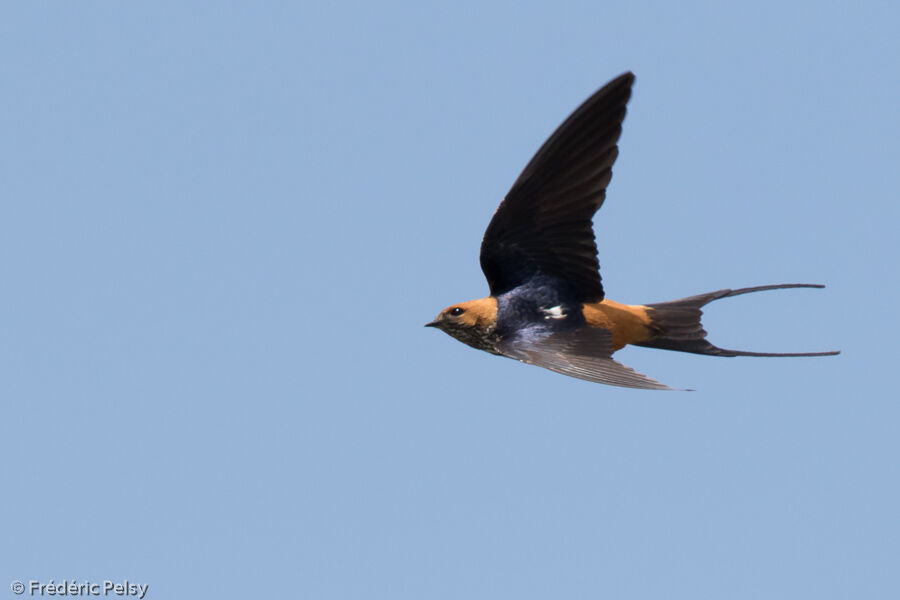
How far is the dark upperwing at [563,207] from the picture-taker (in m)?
5.52

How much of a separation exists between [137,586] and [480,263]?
263 cm

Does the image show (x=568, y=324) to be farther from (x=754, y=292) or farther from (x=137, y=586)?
(x=137, y=586)

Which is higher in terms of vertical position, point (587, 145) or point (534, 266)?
point (587, 145)

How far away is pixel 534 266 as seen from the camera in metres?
5.85

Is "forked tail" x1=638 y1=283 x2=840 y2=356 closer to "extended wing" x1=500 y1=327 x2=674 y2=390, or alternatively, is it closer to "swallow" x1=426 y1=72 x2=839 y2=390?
"swallow" x1=426 y1=72 x2=839 y2=390

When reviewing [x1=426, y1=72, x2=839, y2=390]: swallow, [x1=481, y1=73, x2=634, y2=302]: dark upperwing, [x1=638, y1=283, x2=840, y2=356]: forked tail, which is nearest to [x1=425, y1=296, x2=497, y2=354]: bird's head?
[x1=426, y1=72, x2=839, y2=390]: swallow

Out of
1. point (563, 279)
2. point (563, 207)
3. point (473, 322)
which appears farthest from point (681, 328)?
point (473, 322)

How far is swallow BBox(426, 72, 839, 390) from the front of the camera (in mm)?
5559

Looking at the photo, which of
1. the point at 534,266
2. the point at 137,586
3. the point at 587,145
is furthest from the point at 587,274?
the point at 137,586

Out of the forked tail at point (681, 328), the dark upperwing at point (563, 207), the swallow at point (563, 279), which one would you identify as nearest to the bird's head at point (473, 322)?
the swallow at point (563, 279)

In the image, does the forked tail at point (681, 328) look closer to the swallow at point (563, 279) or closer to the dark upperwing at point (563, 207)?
the swallow at point (563, 279)

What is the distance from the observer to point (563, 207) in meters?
5.72

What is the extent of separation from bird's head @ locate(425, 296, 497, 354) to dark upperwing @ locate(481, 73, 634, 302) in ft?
0.48

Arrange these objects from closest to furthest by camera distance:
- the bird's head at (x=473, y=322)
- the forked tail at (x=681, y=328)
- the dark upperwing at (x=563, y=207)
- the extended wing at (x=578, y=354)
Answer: the extended wing at (x=578, y=354) < the dark upperwing at (x=563, y=207) < the bird's head at (x=473, y=322) < the forked tail at (x=681, y=328)
